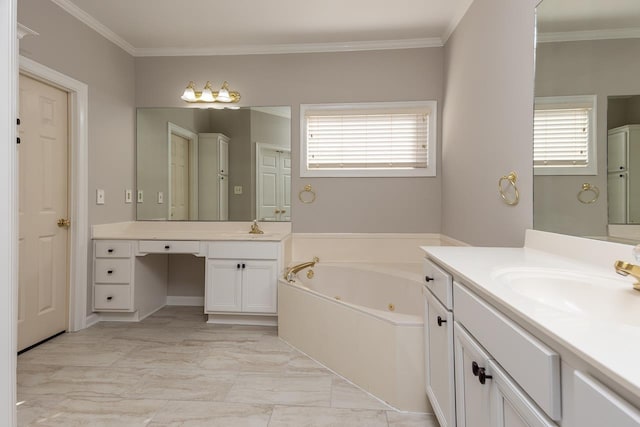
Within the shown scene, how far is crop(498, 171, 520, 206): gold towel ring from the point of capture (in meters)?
1.87

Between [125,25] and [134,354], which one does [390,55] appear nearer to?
[125,25]

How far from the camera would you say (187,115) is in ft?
11.8

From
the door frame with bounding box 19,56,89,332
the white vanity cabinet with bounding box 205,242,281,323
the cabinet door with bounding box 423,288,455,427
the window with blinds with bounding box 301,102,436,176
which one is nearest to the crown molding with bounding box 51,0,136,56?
the door frame with bounding box 19,56,89,332

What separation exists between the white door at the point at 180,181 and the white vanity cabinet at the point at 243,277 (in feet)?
2.60

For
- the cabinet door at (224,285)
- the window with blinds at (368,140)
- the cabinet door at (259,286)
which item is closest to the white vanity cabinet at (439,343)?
the cabinet door at (259,286)

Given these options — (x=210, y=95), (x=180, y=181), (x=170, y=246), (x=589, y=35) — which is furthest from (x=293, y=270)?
(x=589, y=35)

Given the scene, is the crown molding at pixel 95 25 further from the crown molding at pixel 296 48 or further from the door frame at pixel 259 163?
the door frame at pixel 259 163

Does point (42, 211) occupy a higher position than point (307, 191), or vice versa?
point (307, 191)

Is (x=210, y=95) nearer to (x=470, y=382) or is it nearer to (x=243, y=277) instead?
(x=243, y=277)

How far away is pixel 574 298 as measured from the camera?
1.10m

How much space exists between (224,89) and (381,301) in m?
2.35

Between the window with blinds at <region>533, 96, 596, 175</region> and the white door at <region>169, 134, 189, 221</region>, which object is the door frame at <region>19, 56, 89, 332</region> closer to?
the white door at <region>169, 134, 189, 221</region>

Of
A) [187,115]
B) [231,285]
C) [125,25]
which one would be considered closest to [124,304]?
[231,285]

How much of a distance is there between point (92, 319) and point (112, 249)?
0.61 m
